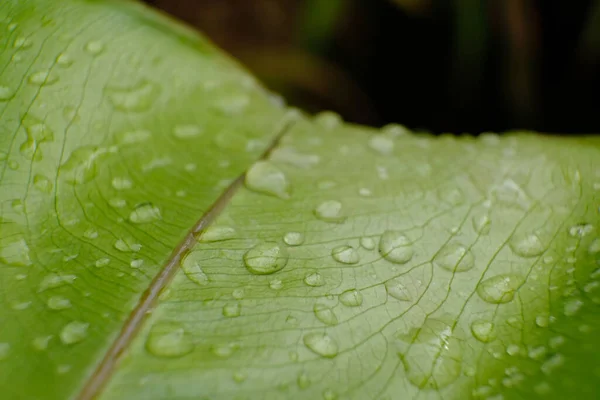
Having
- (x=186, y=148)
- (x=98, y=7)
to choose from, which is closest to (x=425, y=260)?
(x=186, y=148)

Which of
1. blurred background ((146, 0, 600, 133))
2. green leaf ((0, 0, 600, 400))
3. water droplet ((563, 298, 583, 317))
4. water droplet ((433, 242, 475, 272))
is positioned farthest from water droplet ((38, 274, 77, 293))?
blurred background ((146, 0, 600, 133))

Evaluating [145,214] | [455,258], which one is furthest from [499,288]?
[145,214]

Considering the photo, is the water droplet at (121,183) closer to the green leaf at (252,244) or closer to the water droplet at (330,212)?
the green leaf at (252,244)

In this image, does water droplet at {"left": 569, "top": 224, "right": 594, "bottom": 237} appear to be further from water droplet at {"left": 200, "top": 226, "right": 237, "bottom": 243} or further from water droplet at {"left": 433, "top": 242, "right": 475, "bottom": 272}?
water droplet at {"left": 200, "top": 226, "right": 237, "bottom": 243}

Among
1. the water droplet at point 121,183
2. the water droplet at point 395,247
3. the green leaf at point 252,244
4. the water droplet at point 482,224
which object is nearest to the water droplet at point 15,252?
the green leaf at point 252,244

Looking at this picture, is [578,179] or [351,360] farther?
[578,179]

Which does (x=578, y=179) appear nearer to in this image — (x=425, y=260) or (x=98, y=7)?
(x=425, y=260)

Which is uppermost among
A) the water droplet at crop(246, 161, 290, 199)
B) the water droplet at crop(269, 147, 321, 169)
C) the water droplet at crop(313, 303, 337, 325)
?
the water droplet at crop(269, 147, 321, 169)
